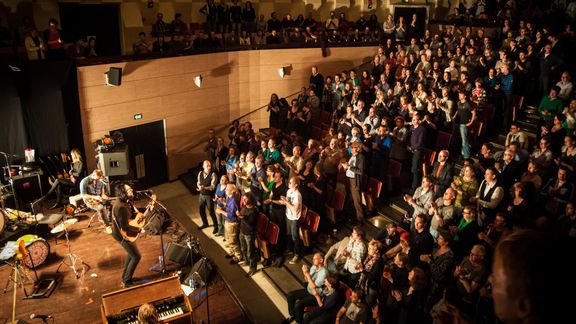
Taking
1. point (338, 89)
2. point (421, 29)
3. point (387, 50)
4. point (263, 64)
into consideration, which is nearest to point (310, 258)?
point (338, 89)

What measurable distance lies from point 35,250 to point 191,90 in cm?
576

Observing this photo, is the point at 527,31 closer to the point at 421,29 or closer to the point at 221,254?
the point at 421,29

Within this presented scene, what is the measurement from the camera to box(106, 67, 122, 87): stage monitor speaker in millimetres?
9547

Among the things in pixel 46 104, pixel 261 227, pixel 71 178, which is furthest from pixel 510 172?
pixel 46 104

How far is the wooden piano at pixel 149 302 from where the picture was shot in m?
5.12

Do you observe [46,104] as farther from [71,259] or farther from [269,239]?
[269,239]

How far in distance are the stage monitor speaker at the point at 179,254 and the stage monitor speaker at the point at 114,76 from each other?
13.9 feet

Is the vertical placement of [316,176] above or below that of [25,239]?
above

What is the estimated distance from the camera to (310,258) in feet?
24.5

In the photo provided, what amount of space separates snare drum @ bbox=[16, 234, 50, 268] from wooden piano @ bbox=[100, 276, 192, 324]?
220 centimetres

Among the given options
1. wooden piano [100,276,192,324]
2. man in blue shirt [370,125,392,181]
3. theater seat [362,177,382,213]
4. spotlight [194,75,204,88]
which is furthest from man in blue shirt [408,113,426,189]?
spotlight [194,75,204,88]

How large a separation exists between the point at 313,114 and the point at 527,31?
5.26 meters

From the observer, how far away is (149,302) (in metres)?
5.31

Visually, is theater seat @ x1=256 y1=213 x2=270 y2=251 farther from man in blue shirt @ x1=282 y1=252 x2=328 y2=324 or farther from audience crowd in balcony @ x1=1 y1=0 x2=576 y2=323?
man in blue shirt @ x1=282 y1=252 x2=328 y2=324
